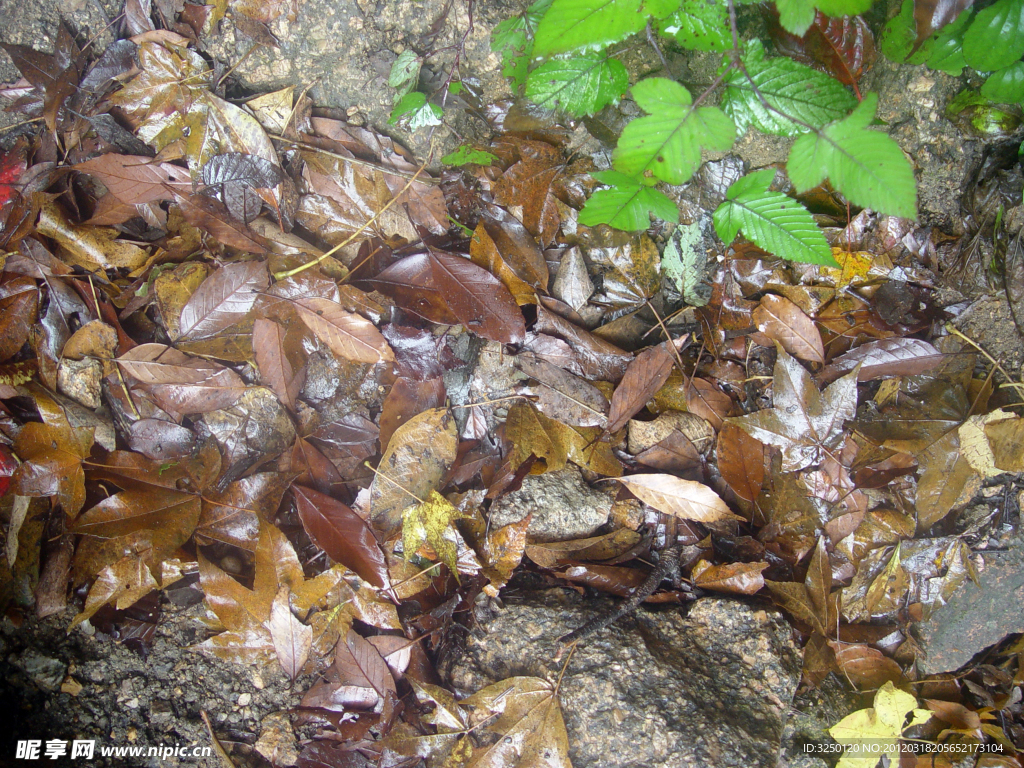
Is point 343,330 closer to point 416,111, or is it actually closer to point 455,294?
point 455,294

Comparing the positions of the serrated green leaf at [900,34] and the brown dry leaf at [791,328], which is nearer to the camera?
the serrated green leaf at [900,34]

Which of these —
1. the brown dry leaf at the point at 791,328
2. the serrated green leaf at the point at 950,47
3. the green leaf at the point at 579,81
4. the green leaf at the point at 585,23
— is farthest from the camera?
the brown dry leaf at the point at 791,328

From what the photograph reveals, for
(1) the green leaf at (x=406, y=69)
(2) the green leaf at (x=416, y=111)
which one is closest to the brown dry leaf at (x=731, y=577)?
(2) the green leaf at (x=416, y=111)

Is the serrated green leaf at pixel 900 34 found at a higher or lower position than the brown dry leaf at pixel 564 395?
higher

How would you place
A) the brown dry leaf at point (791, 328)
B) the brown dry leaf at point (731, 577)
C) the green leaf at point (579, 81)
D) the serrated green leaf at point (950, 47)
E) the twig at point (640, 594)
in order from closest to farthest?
the serrated green leaf at point (950, 47), the green leaf at point (579, 81), the twig at point (640, 594), the brown dry leaf at point (731, 577), the brown dry leaf at point (791, 328)

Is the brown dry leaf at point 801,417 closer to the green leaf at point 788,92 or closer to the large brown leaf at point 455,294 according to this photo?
the green leaf at point 788,92

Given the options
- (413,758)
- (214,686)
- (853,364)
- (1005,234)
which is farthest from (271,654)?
(1005,234)

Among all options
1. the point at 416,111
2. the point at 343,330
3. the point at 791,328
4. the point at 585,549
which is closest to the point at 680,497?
the point at 585,549

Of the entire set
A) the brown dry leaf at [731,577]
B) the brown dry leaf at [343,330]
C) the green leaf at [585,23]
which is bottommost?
the brown dry leaf at [731,577]
